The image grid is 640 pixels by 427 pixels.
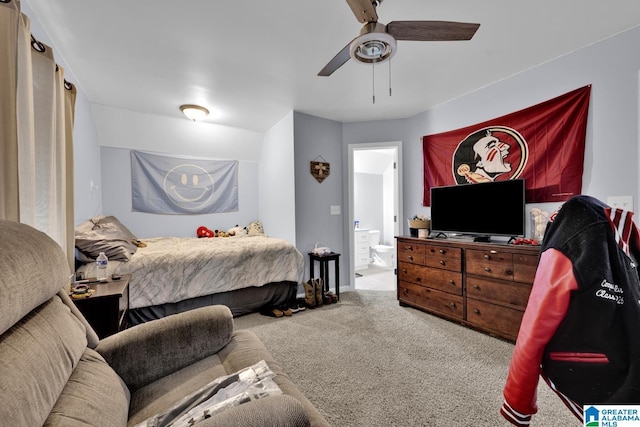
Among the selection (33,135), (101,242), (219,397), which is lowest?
(219,397)

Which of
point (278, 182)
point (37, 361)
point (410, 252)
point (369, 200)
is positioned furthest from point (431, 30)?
point (369, 200)

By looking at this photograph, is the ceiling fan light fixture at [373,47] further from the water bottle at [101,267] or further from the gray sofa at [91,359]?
the water bottle at [101,267]

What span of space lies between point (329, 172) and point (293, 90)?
1239mm

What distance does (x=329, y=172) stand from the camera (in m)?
3.87

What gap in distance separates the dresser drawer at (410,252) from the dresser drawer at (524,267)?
914mm

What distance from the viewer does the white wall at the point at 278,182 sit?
368 cm

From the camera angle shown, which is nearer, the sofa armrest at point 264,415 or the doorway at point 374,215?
the sofa armrest at point 264,415

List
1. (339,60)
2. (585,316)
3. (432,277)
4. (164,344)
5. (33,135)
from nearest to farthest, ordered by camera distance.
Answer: (585,316) < (164,344) < (33,135) < (339,60) < (432,277)

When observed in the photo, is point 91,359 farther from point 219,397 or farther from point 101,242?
point 101,242

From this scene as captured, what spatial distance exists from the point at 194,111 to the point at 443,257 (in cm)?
339

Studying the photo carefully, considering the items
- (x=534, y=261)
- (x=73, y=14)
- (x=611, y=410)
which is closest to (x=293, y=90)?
(x=73, y=14)

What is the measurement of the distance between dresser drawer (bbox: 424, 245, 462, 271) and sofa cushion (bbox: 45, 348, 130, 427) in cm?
267

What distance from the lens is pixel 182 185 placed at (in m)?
4.27

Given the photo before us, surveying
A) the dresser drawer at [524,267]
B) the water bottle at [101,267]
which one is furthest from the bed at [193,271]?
the dresser drawer at [524,267]
